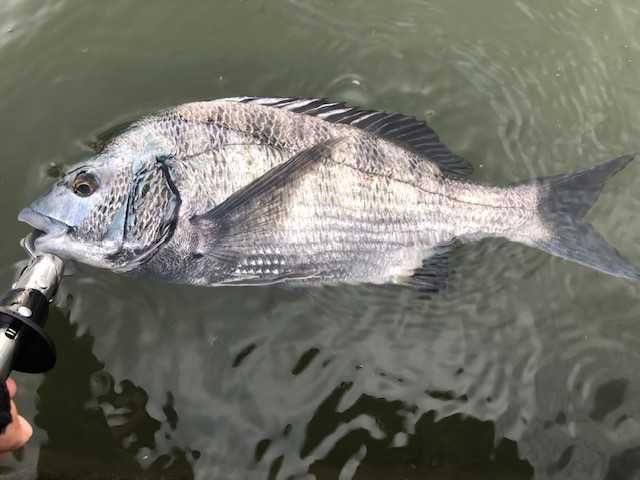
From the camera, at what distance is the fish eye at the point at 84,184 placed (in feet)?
8.27

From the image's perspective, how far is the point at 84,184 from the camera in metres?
2.52

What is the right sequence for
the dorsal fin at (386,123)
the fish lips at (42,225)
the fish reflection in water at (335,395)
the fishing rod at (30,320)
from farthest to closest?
the dorsal fin at (386,123), the fish reflection in water at (335,395), the fish lips at (42,225), the fishing rod at (30,320)

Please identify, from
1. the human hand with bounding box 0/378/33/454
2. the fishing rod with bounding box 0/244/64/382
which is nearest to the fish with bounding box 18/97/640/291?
the fishing rod with bounding box 0/244/64/382

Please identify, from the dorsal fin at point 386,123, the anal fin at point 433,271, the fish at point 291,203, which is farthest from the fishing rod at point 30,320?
the anal fin at point 433,271

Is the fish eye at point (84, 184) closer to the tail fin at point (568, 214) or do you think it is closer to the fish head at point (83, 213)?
the fish head at point (83, 213)

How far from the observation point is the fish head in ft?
8.14

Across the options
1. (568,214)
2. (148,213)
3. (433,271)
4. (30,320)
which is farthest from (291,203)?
(568,214)

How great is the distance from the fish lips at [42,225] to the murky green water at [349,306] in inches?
Result: 20.6

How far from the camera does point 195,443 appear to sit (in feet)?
8.83

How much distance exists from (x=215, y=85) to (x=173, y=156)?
1097mm

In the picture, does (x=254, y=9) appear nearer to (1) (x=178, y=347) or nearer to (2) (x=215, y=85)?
(2) (x=215, y=85)

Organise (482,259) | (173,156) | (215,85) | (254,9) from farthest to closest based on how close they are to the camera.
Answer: (254,9) → (215,85) → (482,259) → (173,156)

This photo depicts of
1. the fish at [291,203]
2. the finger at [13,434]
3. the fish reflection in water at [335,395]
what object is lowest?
the fish reflection in water at [335,395]

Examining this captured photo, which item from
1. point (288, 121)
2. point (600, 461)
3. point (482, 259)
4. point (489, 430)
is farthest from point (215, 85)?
point (600, 461)
